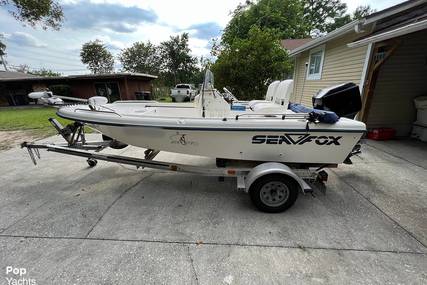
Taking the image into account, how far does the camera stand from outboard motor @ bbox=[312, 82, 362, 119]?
276cm

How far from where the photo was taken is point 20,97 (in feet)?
55.4

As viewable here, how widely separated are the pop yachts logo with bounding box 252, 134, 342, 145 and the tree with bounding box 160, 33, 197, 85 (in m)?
31.8

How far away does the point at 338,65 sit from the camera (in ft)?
21.0

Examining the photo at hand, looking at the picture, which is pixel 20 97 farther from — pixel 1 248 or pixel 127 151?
pixel 1 248

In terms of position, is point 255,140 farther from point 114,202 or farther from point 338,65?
point 338,65

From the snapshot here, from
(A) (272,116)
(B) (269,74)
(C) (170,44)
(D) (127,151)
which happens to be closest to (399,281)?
(A) (272,116)

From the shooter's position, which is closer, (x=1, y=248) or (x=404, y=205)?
(x=1, y=248)

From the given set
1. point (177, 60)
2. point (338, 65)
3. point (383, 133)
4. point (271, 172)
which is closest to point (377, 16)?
point (338, 65)

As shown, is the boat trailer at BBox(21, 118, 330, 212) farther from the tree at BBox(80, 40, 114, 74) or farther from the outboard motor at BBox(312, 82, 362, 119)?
the tree at BBox(80, 40, 114, 74)

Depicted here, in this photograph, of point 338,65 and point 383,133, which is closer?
point 383,133

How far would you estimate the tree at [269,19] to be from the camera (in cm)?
1828

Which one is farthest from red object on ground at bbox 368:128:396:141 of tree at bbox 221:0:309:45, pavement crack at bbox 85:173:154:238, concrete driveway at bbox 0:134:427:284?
tree at bbox 221:0:309:45

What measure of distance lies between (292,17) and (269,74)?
15483 mm

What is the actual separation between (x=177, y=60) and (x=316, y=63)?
26.7m
